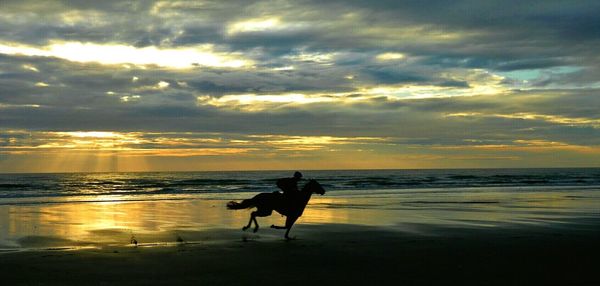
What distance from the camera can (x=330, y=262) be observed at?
10.7 m

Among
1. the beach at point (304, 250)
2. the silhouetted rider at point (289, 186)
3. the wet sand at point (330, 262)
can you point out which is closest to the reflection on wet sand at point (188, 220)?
the beach at point (304, 250)

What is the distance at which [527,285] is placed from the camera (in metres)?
8.68

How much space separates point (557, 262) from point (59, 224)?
506 inches

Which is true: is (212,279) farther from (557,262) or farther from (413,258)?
(557,262)

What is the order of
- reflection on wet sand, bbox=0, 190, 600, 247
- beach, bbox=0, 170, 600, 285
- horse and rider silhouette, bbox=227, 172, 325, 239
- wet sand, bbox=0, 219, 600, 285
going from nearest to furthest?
wet sand, bbox=0, 219, 600, 285 < beach, bbox=0, 170, 600, 285 < horse and rider silhouette, bbox=227, 172, 325, 239 < reflection on wet sand, bbox=0, 190, 600, 247

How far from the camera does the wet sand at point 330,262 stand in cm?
911

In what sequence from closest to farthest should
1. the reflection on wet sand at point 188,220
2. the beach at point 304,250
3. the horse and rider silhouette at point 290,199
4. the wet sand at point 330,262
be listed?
the wet sand at point 330,262 < the beach at point 304,250 < the horse and rider silhouette at point 290,199 < the reflection on wet sand at point 188,220

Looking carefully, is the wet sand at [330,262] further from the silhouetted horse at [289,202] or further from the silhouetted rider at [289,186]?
the silhouetted rider at [289,186]

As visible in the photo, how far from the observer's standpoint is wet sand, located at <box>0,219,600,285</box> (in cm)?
911

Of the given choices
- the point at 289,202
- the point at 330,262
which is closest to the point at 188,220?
the point at 289,202

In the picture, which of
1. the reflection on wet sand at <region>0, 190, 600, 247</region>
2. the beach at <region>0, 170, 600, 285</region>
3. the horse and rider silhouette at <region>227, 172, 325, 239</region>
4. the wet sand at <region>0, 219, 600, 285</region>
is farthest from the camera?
the reflection on wet sand at <region>0, 190, 600, 247</region>

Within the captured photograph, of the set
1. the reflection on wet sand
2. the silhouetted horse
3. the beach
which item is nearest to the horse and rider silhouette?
the silhouetted horse

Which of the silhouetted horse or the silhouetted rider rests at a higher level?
the silhouetted rider

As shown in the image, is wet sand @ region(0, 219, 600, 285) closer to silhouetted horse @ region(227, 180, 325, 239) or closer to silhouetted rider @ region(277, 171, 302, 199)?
silhouetted horse @ region(227, 180, 325, 239)
